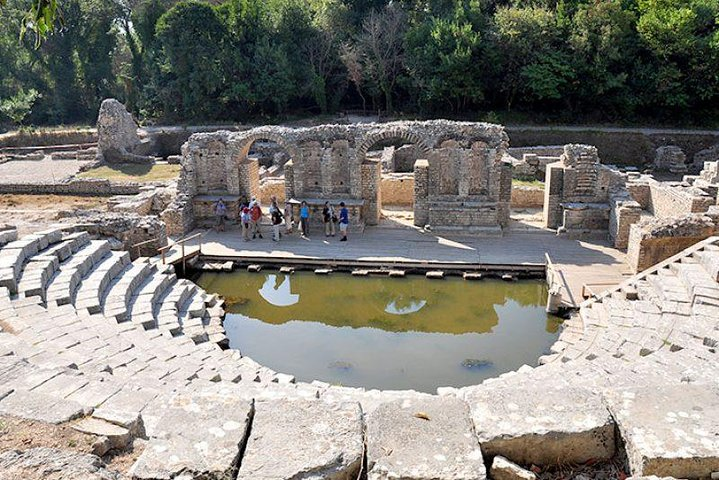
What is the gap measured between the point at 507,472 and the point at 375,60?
32.3 metres

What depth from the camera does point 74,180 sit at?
2350 centimetres

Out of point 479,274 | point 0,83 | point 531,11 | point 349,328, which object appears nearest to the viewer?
point 349,328

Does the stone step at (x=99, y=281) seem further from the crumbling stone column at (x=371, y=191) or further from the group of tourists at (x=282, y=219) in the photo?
the crumbling stone column at (x=371, y=191)

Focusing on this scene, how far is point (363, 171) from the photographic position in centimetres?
1723

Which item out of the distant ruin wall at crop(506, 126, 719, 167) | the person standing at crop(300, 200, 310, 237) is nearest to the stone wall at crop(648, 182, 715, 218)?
the person standing at crop(300, 200, 310, 237)

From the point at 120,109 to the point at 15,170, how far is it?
5354mm

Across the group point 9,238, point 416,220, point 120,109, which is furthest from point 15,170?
point 416,220

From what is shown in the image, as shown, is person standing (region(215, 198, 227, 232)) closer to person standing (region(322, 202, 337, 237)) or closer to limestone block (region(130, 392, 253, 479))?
person standing (region(322, 202, 337, 237))

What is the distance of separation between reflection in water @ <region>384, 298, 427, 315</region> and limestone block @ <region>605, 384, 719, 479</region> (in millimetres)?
8696

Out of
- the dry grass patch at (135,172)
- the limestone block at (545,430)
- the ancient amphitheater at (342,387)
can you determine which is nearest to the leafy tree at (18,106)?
the dry grass patch at (135,172)

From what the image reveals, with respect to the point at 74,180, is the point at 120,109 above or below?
above

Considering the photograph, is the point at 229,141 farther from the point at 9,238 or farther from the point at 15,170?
the point at 15,170

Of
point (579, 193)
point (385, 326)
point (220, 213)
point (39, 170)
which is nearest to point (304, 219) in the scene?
point (220, 213)

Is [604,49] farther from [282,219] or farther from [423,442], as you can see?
[423,442]
